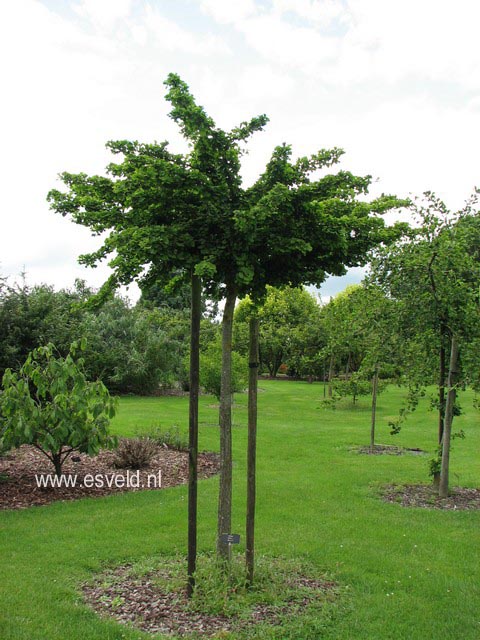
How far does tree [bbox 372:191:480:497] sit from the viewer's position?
7.73m

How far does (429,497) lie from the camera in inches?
339

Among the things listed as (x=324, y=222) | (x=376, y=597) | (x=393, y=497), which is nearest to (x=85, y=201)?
(x=324, y=222)

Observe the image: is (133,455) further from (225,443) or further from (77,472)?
(225,443)

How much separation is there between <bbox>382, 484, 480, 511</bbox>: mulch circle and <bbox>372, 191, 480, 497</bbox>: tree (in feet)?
0.79

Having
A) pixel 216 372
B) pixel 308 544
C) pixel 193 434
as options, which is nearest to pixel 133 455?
pixel 308 544

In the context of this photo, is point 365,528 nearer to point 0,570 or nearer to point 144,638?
point 144,638

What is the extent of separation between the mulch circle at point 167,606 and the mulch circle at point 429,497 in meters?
3.64

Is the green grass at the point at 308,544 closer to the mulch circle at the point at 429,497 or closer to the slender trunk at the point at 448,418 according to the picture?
the mulch circle at the point at 429,497

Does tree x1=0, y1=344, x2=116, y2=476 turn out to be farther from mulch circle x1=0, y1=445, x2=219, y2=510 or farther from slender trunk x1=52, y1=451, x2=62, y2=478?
mulch circle x1=0, y1=445, x2=219, y2=510

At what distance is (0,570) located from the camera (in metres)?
5.30

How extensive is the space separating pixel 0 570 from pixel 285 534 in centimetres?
305

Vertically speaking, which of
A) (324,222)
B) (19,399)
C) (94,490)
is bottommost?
(94,490)

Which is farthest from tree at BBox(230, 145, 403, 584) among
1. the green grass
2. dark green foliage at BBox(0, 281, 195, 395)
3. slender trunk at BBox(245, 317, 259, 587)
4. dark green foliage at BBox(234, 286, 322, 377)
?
dark green foliage at BBox(234, 286, 322, 377)

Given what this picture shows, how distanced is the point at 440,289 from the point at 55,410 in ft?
19.1
